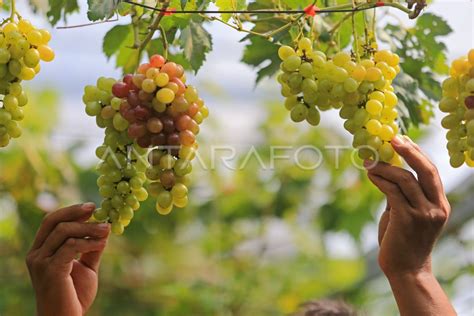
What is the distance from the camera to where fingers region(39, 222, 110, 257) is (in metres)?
1.24

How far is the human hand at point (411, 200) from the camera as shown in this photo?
45.5 inches

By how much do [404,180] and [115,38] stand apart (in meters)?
0.56

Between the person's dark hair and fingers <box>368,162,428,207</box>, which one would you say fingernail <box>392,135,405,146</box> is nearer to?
fingers <box>368,162,428,207</box>

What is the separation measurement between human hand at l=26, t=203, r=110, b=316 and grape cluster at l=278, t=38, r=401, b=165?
0.31 m

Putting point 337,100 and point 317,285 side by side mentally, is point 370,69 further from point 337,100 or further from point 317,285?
point 317,285

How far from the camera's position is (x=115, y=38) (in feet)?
4.87

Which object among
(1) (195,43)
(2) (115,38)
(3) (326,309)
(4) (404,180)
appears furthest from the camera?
(3) (326,309)

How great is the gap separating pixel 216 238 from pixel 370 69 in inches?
105

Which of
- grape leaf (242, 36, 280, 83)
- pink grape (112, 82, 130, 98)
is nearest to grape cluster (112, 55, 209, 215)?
pink grape (112, 82, 130, 98)

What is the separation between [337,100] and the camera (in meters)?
1.17

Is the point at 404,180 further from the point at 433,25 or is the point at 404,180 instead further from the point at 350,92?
the point at 433,25

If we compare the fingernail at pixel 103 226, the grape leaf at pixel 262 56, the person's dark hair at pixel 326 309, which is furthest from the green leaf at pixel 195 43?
the person's dark hair at pixel 326 309

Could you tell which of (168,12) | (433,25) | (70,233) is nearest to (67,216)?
(70,233)

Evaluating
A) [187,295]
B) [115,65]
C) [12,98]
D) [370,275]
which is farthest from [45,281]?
[370,275]
